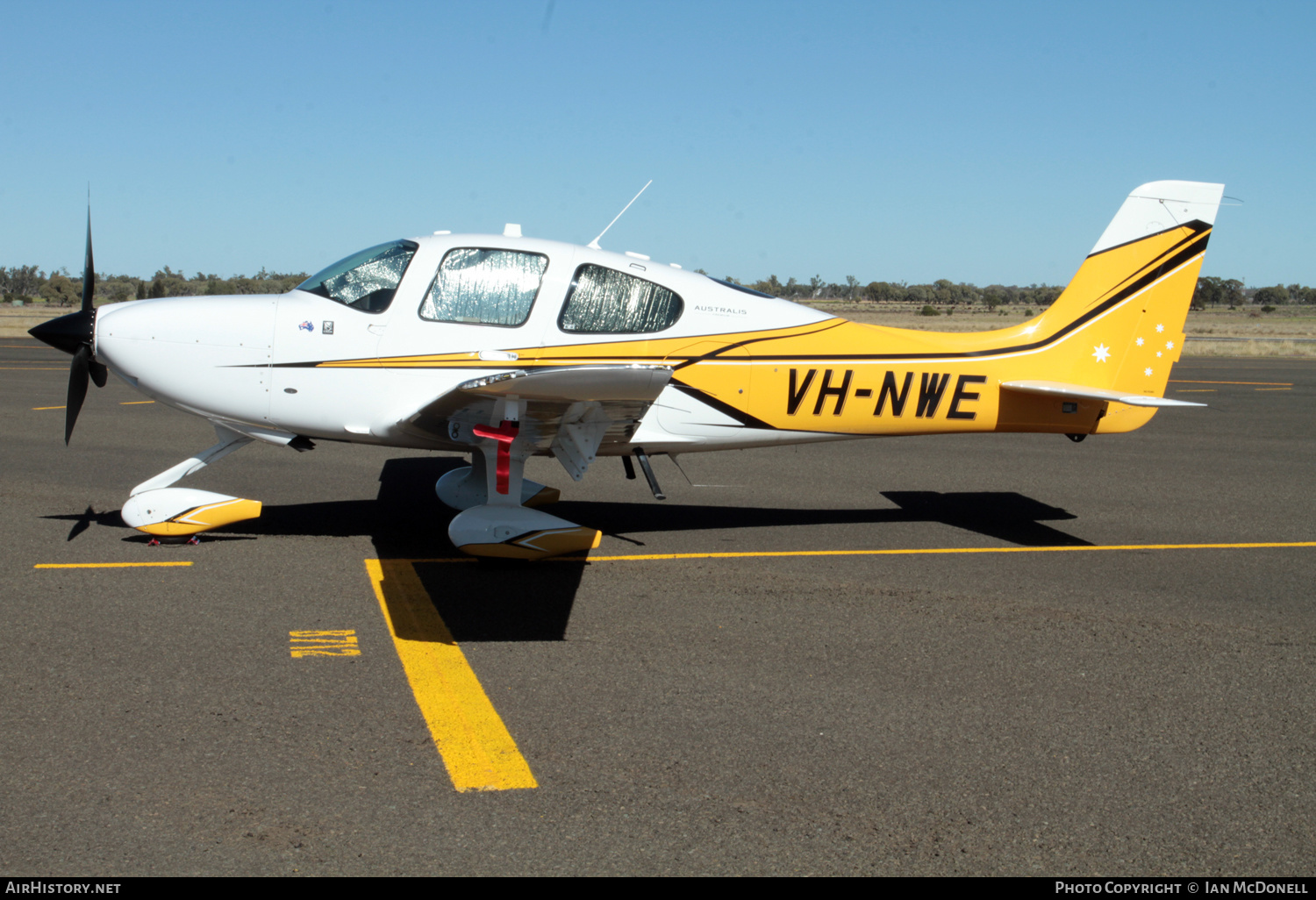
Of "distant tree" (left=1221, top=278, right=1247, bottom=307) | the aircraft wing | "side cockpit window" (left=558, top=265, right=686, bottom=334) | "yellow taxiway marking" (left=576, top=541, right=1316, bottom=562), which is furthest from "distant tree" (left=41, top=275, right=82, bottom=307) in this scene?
"distant tree" (left=1221, top=278, right=1247, bottom=307)

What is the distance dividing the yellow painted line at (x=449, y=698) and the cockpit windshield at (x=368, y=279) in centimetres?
202

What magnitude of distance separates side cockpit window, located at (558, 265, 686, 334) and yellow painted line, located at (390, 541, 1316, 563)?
1720mm

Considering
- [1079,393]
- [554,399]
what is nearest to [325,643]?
[554,399]

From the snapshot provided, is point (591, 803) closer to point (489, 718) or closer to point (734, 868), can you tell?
point (734, 868)

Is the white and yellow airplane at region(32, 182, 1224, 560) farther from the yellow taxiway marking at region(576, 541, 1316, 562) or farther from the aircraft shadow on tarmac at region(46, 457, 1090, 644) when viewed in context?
the yellow taxiway marking at region(576, 541, 1316, 562)

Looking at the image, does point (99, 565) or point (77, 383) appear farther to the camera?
point (77, 383)

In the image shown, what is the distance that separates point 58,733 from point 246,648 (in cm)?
111

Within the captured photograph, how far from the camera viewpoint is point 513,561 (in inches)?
271

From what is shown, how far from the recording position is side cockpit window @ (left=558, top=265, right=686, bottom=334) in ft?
22.7

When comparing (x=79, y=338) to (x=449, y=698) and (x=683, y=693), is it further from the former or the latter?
(x=683, y=693)

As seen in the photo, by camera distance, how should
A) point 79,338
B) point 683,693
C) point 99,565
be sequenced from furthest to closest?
point 79,338 < point 99,565 < point 683,693

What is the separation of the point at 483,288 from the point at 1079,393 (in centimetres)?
486

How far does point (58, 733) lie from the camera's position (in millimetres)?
3967

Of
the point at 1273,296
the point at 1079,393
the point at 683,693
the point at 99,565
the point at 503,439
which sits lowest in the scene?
the point at 99,565
